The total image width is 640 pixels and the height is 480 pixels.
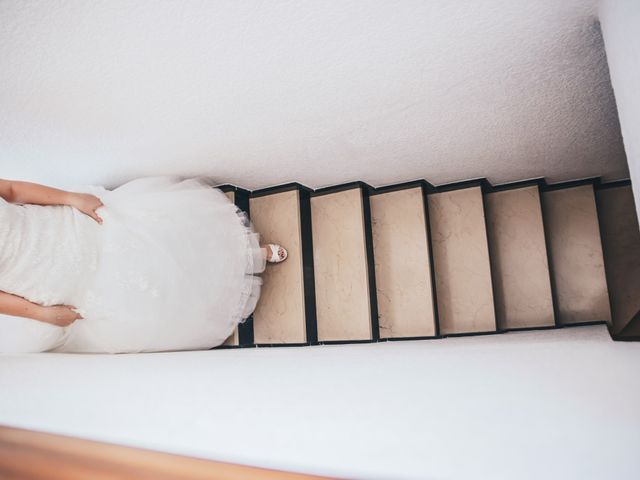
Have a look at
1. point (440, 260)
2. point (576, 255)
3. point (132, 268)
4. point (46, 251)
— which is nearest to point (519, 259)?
point (576, 255)

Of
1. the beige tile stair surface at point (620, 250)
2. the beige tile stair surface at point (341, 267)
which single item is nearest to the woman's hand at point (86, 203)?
the beige tile stair surface at point (341, 267)

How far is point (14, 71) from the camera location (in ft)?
5.93

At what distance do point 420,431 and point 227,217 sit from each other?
219 centimetres

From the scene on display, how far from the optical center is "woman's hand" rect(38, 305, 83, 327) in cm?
192

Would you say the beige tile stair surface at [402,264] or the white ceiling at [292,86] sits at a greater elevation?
the white ceiling at [292,86]

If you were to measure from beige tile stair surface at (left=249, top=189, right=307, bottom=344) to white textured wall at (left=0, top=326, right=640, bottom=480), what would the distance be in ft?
9.17

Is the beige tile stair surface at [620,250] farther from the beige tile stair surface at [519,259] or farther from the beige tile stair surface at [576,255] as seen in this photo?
the beige tile stair surface at [519,259]

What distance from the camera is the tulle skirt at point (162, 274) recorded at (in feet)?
6.66

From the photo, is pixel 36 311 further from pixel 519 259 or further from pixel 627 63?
pixel 519 259

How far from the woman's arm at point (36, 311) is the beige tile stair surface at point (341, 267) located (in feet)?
7.11

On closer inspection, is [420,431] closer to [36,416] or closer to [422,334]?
[36,416]

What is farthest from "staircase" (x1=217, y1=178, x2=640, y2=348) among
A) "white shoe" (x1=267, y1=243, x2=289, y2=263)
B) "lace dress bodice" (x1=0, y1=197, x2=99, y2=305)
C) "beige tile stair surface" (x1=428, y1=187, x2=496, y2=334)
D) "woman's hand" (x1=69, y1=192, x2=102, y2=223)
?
"lace dress bodice" (x1=0, y1=197, x2=99, y2=305)

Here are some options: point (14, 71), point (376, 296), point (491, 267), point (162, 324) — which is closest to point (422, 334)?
point (376, 296)

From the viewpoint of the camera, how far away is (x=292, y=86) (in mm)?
2025
